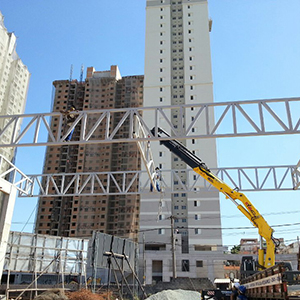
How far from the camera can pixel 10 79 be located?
2112 inches

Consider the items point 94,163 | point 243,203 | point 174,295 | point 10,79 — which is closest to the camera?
point 243,203

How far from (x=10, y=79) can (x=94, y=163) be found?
21955 millimetres

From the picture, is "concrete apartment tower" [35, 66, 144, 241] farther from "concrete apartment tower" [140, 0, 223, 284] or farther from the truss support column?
the truss support column

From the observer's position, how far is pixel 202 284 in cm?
2834

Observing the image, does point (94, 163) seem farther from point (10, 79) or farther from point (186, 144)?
point (10, 79)

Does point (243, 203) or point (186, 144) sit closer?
point (243, 203)

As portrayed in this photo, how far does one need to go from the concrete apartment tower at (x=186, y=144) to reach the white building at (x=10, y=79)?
2128 centimetres

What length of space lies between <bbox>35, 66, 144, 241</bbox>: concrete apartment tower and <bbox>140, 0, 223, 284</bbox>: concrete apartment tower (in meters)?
7.61

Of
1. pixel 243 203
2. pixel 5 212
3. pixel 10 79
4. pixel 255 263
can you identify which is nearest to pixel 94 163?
pixel 10 79

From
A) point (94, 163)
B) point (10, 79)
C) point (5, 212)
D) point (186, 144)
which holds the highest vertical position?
point (10, 79)

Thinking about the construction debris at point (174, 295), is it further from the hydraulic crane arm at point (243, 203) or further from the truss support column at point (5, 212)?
the truss support column at point (5, 212)

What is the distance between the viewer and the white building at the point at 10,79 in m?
51.4

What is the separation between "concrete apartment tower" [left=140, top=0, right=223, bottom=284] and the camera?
50.5 m

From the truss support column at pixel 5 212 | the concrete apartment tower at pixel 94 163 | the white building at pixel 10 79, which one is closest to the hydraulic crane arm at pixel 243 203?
the truss support column at pixel 5 212
